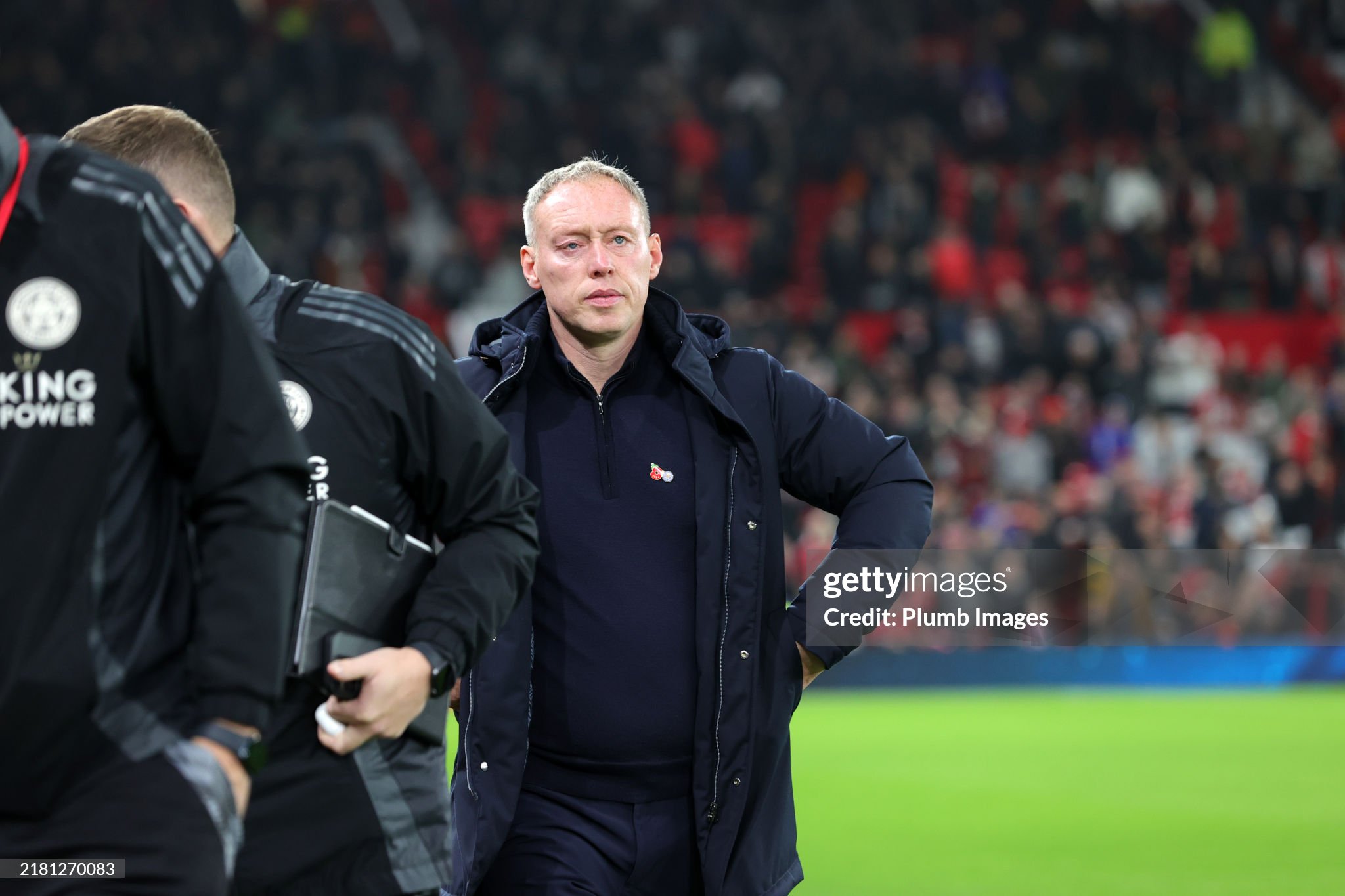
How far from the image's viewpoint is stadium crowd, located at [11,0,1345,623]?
18.6 m

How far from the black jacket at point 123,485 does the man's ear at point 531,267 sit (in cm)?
223

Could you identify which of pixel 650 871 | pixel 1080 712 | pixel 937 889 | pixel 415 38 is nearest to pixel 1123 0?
pixel 415 38

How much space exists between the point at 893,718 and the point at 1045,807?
13.5 feet

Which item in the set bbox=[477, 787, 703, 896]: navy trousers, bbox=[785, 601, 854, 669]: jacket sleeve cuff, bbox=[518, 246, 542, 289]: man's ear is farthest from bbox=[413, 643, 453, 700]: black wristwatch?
bbox=[518, 246, 542, 289]: man's ear

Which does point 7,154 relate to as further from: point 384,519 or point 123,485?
point 384,519

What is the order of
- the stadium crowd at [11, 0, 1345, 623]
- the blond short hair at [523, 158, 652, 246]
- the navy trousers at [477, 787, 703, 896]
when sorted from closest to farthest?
1. the navy trousers at [477, 787, 703, 896]
2. the blond short hair at [523, 158, 652, 246]
3. the stadium crowd at [11, 0, 1345, 623]

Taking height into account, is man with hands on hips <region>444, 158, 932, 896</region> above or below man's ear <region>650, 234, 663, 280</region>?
below

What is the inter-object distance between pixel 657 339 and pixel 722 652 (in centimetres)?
88

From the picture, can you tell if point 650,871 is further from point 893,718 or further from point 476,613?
point 893,718

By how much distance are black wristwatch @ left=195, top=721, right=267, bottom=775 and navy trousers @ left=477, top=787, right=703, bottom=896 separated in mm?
1838

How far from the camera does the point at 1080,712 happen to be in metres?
14.3

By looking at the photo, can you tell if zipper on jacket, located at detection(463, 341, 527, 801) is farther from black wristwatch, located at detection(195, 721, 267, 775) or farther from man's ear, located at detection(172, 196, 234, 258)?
black wristwatch, located at detection(195, 721, 267, 775)

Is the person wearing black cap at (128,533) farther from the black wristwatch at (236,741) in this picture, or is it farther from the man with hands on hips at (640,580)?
the man with hands on hips at (640,580)

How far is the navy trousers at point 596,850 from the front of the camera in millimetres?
3967
